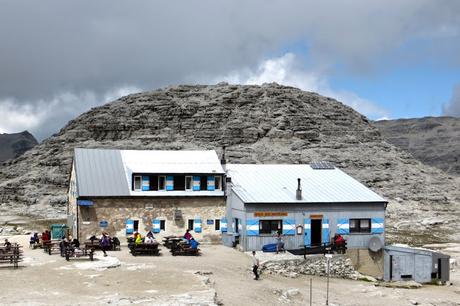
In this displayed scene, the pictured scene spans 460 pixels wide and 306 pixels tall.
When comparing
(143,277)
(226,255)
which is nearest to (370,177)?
(226,255)

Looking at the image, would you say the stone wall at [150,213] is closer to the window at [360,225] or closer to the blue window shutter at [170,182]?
the blue window shutter at [170,182]

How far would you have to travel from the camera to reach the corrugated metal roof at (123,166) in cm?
3984

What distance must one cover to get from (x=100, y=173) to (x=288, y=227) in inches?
548

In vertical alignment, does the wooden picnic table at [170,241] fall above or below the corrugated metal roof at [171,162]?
below

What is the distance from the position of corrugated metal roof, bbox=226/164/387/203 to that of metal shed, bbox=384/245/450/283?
3.89 meters

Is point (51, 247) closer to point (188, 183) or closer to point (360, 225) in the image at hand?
point (188, 183)

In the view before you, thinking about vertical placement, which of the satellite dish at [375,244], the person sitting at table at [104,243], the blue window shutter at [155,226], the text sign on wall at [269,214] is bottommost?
the satellite dish at [375,244]

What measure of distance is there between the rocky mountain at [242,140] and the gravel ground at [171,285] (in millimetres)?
66719

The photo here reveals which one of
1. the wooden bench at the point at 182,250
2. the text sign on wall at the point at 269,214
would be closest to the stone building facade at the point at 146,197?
the text sign on wall at the point at 269,214

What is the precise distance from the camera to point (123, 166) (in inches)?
1678

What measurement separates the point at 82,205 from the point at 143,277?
12.5 meters

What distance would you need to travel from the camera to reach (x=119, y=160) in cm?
4341

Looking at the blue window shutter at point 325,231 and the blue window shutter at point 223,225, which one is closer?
the blue window shutter at point 325,231

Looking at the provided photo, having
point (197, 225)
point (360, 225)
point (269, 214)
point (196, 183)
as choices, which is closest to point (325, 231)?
point (360, 225)
